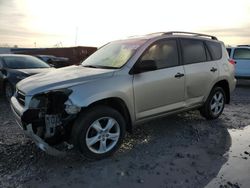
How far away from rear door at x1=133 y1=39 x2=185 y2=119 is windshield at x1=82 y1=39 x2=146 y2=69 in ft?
0.82

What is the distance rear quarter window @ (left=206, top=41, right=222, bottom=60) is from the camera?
21.4 feet

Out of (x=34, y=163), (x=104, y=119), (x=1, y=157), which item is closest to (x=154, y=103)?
(x=104, y=119)

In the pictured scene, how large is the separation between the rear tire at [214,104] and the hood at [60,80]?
2656 mm

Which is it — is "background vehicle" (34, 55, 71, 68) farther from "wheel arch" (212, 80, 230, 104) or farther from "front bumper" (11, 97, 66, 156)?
"front bumper" (11, 97, 66, 156)

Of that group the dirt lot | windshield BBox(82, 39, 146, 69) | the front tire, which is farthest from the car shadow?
windshield BBox(82, 39, 146, 69)

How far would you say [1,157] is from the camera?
4.54 metres

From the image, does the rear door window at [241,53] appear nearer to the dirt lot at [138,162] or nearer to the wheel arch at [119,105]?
the dirt lot at [138,162]

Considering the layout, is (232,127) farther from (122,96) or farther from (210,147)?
(122,96)

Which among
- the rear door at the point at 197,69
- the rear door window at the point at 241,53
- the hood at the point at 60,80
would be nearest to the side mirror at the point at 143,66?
the hood at the point at 60,80

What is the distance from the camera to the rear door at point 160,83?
16.1 ft

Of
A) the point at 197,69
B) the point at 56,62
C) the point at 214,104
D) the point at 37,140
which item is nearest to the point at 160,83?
the point at 197,69

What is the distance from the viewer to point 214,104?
6703 mm

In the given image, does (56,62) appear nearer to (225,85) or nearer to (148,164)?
(225,85)

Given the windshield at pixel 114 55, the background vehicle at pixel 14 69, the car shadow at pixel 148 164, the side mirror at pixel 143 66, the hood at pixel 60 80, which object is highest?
the windshield at pixel 114 55
